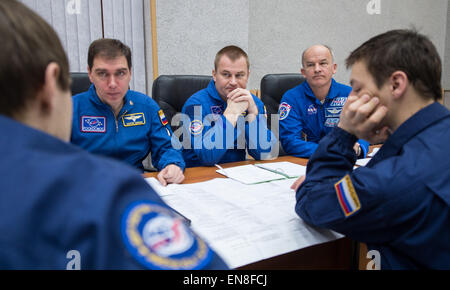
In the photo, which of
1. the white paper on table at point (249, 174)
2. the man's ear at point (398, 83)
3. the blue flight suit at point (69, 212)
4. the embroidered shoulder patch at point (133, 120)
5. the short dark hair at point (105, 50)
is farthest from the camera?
the embroidered shoulder patch at point (133, 120)

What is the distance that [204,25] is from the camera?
9.64 feet

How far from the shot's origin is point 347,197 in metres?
0.76

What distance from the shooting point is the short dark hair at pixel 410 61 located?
2.66 ft

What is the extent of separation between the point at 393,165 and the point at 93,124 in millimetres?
1343

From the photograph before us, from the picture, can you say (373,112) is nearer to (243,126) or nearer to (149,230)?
(149,230)

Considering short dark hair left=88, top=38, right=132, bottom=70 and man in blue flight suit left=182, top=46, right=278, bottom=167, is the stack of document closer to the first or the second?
man in blue flight suit left=182, top=46, right=278, bottom=167

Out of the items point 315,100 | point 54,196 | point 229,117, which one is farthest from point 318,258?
point 315,100

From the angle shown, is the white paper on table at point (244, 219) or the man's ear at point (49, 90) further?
the white paper on table at point (244, 219)

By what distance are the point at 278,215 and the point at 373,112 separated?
0.39 meters

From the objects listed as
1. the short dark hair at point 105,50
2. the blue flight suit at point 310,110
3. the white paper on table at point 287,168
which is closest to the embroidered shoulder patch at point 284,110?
the blue flight suit at point 310,110

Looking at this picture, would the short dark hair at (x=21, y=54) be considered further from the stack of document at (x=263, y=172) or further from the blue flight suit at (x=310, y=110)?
the blue flight suit at (x=310, y=110)

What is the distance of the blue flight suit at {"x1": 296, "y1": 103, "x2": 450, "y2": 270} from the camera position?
69 centimetres

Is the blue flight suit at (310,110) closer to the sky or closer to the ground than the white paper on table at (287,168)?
closer to the sky

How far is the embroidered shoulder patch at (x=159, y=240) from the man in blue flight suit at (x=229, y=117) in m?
1.24
